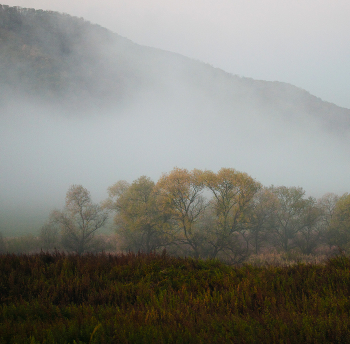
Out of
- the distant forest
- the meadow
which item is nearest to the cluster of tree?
the distant forest

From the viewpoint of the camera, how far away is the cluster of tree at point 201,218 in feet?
118

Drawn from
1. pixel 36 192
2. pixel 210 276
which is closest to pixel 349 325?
pixel 210 276

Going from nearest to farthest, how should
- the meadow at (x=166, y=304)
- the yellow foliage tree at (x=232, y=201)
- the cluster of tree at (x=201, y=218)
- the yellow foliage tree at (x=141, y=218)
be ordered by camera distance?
the meadow at (x=166, y=304) → the yellow foliage tree at (x=232, y=201) → the cluster of tree at (x=201, y=218) → the yellow foliage tree at (x=141, y=218)

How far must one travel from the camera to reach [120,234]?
125 feet

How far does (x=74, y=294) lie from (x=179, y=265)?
448cm

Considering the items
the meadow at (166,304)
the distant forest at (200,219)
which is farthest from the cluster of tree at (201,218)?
the meadow at (166,304)

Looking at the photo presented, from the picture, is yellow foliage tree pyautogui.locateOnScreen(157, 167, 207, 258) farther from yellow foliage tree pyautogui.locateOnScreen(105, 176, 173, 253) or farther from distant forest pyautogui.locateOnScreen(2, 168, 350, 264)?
yellow foliage tree pyautogui.locateOnScreen(105, 176, 173, 253)

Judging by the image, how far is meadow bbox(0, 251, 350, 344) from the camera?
391cm

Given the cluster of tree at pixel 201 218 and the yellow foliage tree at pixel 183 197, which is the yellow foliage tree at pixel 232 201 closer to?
the cluster of tree at pixel 201 218

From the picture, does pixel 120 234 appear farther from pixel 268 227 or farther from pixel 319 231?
pixel 319 231

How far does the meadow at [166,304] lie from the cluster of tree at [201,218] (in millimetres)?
25666

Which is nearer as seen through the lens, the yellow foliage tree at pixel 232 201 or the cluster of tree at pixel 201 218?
the yellow foliage tree at pixel 232 201

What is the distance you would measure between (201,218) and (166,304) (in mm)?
35770

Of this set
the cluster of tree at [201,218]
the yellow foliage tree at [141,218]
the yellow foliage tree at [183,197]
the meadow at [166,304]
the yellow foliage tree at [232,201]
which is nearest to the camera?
the meadow at [166,304]
